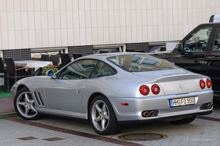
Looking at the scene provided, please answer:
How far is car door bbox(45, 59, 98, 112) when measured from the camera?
7.83 meters

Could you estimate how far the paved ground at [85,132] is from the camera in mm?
6777

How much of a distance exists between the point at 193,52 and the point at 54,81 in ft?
10.8

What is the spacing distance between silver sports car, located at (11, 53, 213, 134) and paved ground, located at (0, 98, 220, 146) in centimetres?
26

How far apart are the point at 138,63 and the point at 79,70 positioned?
1072 millimetres

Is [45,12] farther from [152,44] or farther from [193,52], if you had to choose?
[193,52]

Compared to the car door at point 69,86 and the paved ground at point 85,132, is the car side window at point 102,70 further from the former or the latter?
the paved ground at point 85,132

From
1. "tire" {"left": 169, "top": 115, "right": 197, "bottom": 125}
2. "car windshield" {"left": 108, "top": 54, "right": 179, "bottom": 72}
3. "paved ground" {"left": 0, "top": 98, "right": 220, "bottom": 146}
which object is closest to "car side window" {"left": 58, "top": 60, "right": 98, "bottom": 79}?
"car windshield" {"left": 108, "top": 54, "right": 179, "bottom": 72}

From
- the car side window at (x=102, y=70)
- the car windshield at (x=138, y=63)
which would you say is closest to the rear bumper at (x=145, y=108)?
the car side window at (x=102, y=70)

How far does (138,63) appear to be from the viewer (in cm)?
777

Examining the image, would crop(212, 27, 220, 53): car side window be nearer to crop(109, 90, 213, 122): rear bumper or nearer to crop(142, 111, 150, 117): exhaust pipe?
crop(109, 90, 213, 122): rear bumper

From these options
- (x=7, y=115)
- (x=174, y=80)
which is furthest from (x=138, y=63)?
(x=7, y=115)

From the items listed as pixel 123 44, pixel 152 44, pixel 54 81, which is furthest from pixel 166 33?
pixel 54 81

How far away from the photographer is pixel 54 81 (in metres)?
8.46

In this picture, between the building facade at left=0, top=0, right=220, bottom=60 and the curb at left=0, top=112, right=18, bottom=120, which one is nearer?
the curb at left=0, top=112, right=18, bottom=120
